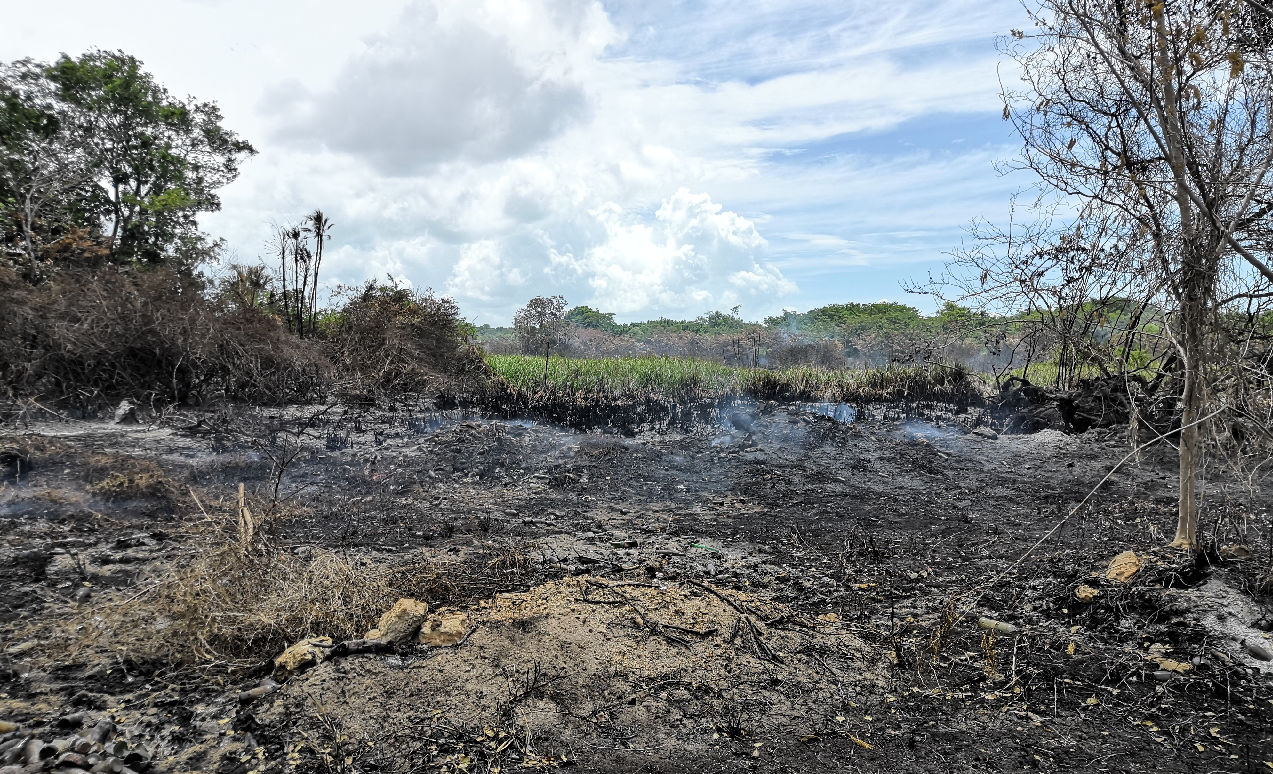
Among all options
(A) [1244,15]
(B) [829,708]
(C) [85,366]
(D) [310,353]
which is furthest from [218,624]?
(D) [310,353]

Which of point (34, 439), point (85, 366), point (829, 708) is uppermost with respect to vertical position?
point (85, 366)

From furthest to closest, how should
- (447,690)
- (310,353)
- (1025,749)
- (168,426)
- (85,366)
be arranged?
(310,353)
(85,366)
(168,426)
(447,690)
(1025,749)

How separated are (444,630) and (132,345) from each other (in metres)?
10.6

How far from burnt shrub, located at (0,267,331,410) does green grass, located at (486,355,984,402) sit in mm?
5363

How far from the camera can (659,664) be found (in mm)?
3732

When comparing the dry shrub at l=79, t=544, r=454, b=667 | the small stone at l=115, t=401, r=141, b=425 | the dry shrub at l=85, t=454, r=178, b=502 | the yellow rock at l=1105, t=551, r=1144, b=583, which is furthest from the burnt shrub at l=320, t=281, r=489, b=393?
the yellow rock at l=1105, t=551, r=1144, b=583

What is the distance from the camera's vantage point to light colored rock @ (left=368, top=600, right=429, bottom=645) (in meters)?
3.81

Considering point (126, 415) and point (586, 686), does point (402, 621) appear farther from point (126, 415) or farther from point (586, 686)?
point (126, 415)

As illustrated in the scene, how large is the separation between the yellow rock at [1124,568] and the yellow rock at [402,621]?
4.74m

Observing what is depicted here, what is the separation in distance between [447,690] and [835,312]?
134 ft

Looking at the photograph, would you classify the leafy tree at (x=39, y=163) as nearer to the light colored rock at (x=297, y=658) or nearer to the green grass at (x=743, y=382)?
the green grass at (x=743, y=382)

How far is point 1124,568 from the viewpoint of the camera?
15.1ft

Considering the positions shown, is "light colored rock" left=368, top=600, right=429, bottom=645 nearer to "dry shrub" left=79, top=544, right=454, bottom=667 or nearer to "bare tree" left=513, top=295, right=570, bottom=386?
"dry shrub" left=79, top=544, right=454, bottom=667

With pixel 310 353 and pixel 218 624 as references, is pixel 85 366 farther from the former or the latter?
pixel 218 624
